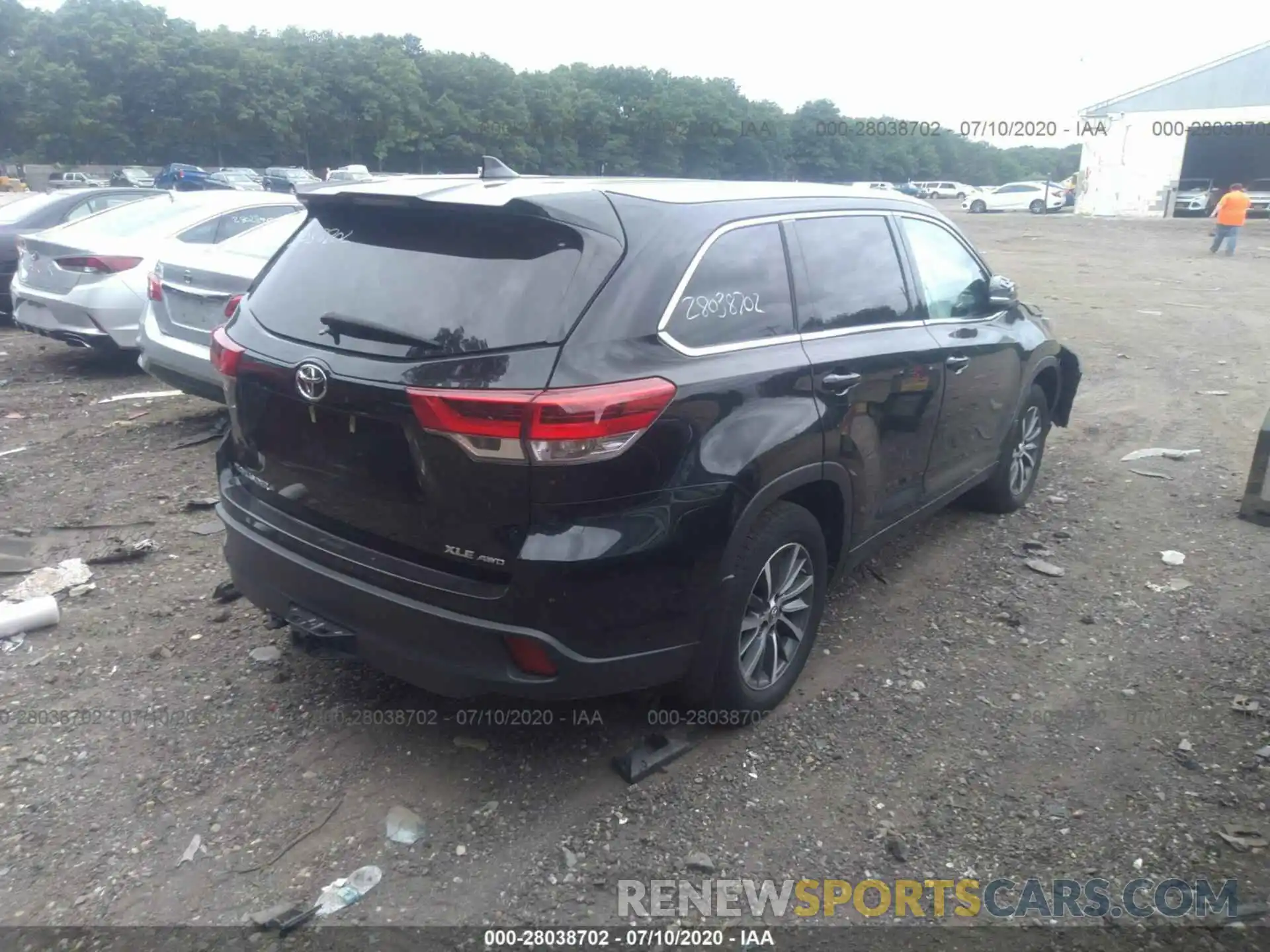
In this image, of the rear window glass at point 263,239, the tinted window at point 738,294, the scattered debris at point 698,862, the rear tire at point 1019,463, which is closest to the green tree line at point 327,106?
the rear window glass at point 263,239

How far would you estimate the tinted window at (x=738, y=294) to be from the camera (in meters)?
3.15

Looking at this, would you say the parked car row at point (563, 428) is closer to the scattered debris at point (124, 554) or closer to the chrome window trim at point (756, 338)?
the chrome window trim at point (756, 338)

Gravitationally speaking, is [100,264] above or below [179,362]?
above

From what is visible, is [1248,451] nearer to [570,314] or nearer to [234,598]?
[570,314]

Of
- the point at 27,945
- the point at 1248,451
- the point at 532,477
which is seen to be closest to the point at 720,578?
the point at 532,477

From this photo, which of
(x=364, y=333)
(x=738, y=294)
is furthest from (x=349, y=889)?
(x=738, y=294)

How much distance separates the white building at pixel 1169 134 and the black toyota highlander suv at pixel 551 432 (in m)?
41.5

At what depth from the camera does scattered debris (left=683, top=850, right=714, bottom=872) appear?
2.93 metres

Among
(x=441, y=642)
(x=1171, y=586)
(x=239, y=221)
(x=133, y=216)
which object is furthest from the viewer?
(x=133, y=216)

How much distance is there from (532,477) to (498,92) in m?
62.8

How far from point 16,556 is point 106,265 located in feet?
13.3

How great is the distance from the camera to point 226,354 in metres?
3.43

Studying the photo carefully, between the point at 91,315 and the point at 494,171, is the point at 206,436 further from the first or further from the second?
the point at 494,171

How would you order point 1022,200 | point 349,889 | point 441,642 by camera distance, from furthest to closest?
1. point 1022,200
2. point 441,642
3. point 349,889
